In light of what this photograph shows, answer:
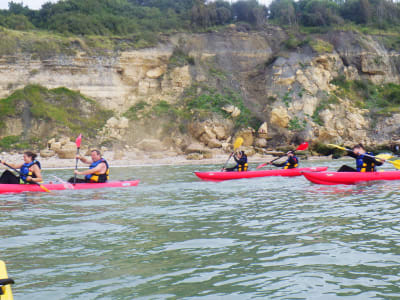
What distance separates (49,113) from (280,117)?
50.3 feet

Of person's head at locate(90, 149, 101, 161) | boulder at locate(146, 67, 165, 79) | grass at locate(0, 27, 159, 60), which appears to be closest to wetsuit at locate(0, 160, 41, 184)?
person's head at locate(90, 149, 101, 161)

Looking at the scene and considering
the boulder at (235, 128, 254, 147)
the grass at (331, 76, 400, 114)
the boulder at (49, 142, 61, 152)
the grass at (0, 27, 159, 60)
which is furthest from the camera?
the grass at (331, 76, 400, 114)

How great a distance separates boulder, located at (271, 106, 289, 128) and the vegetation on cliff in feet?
37.1

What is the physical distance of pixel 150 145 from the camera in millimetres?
26531

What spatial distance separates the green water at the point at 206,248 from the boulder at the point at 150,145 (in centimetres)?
1809

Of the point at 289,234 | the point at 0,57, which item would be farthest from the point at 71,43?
the point at 289,234

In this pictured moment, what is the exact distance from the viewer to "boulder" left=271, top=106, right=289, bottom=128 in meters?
29.0

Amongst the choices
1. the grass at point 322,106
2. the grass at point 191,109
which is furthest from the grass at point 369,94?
the grass at point 191,109

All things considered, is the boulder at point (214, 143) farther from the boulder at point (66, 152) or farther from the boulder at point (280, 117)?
the boulder at point (66, 152)

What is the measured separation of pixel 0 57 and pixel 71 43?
4.83 metres

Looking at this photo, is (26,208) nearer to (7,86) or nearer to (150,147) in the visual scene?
(150,147)

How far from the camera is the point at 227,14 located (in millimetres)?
38125

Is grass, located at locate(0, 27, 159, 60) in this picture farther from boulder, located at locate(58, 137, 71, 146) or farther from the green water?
the green water

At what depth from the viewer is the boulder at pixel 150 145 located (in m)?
26.4
